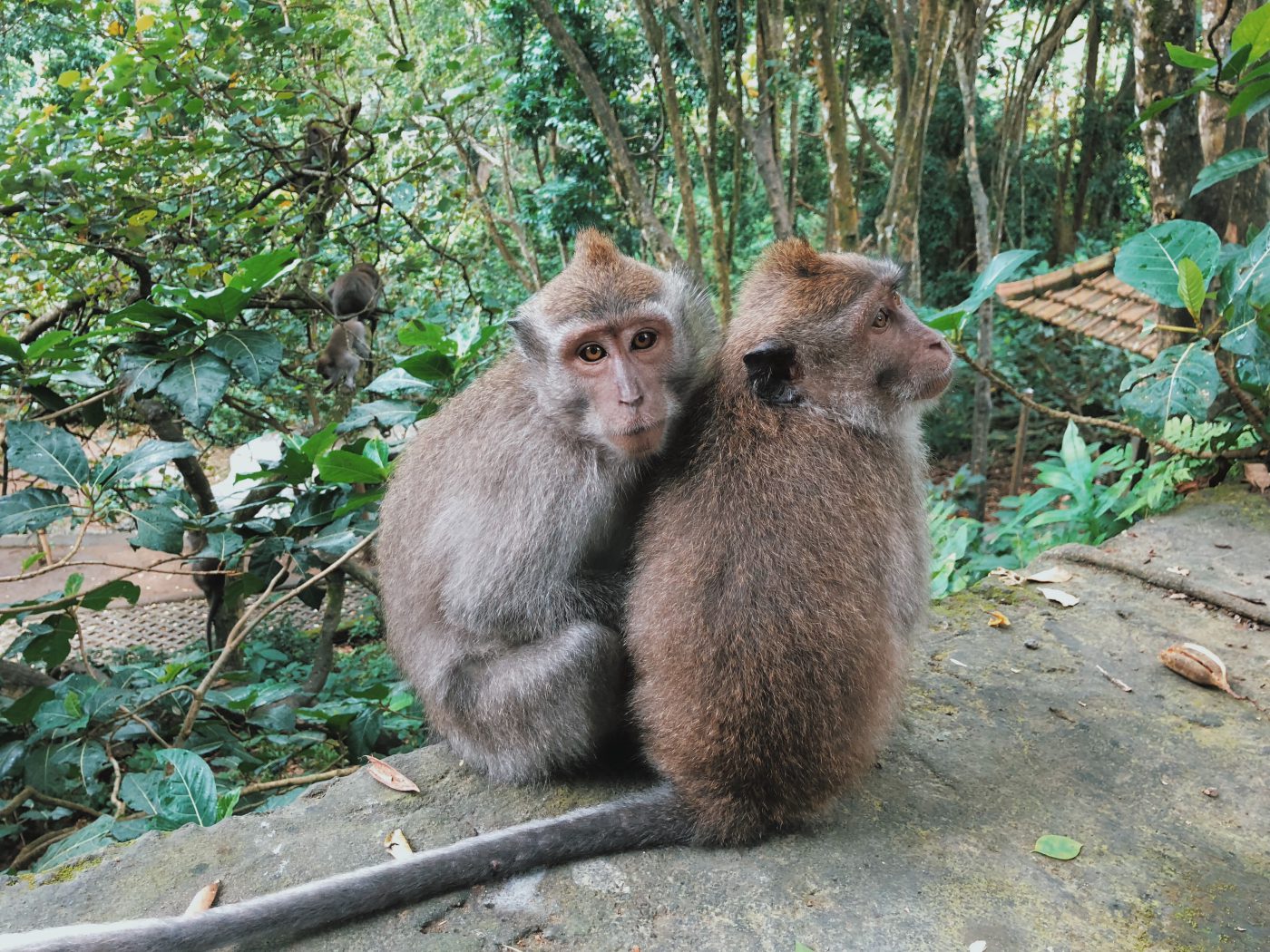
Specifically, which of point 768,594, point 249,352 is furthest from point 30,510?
point 768,594

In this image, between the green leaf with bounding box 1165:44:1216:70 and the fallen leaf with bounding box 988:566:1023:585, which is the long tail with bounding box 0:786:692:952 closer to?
the fallen leaf with bounding box 988:566:1023:585

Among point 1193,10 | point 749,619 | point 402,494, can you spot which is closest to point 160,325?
point 402,494

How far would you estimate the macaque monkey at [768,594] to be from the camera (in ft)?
7.01

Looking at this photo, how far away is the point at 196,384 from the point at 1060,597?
347 cm

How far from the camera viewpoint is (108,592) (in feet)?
9.96

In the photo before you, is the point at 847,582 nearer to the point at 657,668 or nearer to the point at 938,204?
the point at 657,668

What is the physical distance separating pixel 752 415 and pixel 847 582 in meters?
0.51

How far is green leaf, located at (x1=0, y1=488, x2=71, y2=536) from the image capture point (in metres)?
2.80

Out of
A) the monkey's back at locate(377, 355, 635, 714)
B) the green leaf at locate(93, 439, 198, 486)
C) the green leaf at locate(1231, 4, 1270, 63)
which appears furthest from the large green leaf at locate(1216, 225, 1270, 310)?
the green leaf at locate(93, 439, 198, 486)

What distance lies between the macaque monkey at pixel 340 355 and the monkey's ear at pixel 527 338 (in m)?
3.87

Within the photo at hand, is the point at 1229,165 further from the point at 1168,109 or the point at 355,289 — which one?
the point at 355,289

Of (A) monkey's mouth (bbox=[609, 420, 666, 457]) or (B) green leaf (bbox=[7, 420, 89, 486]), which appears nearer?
(A) monkey's mouth (bbox=[609, 420, 666, 457])

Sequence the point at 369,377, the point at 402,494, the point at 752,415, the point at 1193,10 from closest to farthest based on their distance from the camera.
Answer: the point at 752,415, the point at 402,494, the point at 1193,10, the point at 369,377

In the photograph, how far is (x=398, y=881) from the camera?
2020 millimetres
